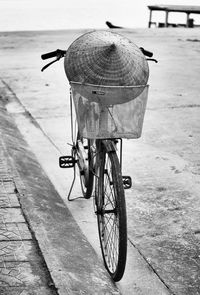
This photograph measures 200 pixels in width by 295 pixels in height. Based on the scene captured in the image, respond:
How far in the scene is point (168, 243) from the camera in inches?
167

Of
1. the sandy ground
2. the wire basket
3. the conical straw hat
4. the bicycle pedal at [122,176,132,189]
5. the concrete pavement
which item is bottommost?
the sandy ground

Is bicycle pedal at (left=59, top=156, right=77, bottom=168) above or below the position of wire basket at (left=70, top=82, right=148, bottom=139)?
below

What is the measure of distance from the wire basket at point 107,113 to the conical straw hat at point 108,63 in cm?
9

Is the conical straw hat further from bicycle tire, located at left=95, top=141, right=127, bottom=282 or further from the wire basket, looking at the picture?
bicycle tire, located at left=95, top=141, right=127, bottom=282

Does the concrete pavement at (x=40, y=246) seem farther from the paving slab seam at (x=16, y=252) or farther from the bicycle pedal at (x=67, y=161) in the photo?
the bicycle pedal at (x=67, y=161)

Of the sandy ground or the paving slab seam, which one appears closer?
the paving slab seam

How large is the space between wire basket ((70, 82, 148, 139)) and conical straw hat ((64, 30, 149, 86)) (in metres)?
0.09

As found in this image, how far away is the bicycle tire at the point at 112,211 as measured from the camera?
340 cm

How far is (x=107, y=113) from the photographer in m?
3.49

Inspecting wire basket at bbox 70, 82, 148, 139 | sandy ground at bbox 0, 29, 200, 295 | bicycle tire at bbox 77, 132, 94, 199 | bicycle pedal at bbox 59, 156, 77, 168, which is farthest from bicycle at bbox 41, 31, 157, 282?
bicycle pedal at bbox 59, 156, 77, 168

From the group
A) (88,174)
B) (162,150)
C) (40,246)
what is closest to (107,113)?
(40,246)

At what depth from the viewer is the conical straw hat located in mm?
3422

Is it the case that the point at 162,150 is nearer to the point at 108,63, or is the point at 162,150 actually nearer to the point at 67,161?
the point at 67,161

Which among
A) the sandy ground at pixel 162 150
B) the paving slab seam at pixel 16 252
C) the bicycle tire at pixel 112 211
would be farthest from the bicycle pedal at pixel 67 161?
the bicycle tire at pixel 112 211
